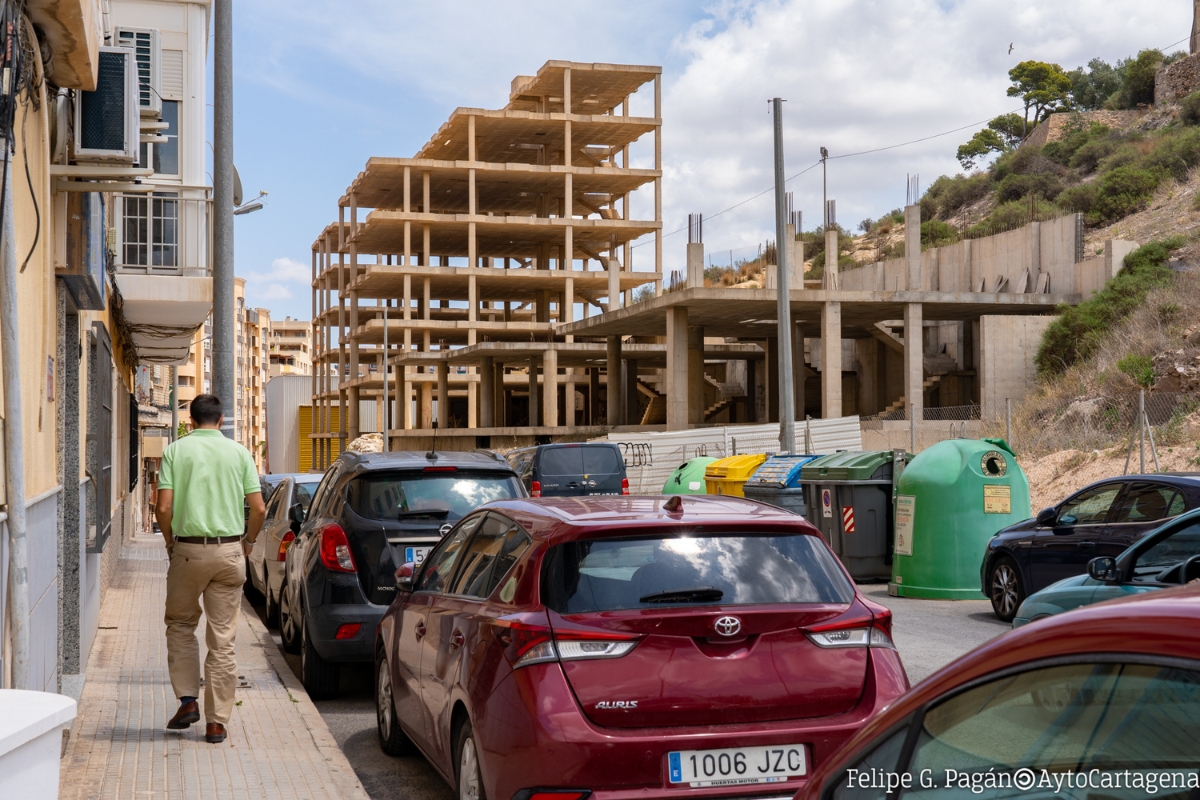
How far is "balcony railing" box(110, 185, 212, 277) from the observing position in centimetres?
1625

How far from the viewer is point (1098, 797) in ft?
6.79

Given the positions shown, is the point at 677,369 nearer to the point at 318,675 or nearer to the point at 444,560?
the point at 318,675

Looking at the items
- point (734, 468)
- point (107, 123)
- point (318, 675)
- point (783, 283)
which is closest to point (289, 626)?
point (318, 675)

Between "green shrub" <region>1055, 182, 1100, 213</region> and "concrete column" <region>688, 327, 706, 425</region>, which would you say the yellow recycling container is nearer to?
"concrete column" <region>688, 327, 706, 425</region>

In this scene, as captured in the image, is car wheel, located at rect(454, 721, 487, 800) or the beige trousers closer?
car wheel, located at rect(454, 721, 487, 800)

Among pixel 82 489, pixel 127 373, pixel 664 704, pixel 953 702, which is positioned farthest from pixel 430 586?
pixel 127 373

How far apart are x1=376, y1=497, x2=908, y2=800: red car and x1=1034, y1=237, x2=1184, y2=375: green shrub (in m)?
36.0

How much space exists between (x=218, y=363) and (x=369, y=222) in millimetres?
61107

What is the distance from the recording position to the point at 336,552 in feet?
28.3

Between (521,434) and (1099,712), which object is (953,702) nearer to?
(1099,712)

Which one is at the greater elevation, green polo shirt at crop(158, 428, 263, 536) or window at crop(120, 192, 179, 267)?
window at crop(120, 192, 179, 267)

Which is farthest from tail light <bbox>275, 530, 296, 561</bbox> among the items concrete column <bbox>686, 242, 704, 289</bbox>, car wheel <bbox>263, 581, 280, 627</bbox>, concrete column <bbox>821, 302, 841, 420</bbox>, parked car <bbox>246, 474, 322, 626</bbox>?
concrete column <bbox>686, 242, 704, 289</bbox>

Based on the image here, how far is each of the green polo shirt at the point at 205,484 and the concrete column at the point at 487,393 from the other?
185ft

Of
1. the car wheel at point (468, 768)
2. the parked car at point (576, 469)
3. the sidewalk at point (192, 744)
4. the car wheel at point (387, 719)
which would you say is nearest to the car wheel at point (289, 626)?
the sidewalk at point (192, 744)
